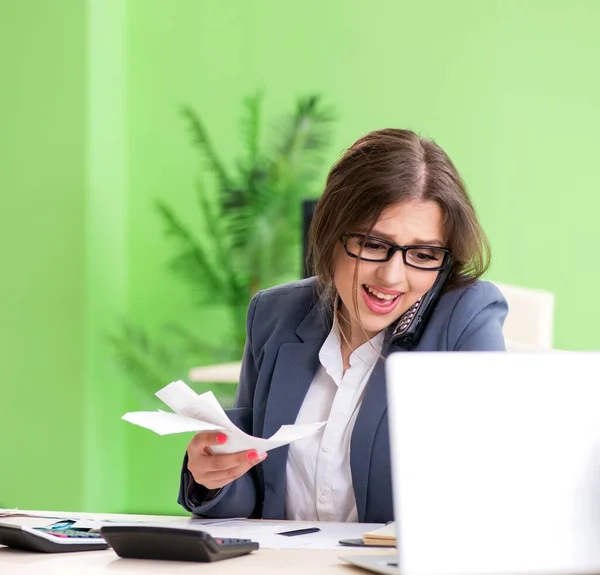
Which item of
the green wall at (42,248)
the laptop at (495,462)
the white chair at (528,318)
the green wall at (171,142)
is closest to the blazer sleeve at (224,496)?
the laptop at (495,462)

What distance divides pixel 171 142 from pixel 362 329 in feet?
10.3

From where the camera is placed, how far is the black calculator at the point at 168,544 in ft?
4.58

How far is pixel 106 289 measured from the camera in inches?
197

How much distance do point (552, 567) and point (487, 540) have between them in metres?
0.08

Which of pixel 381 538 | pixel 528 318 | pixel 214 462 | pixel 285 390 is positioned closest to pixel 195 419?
pixel 214 462

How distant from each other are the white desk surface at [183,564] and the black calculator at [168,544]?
0.03 feet

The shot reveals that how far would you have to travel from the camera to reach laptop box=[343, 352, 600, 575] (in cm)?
118

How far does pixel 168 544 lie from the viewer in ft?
4.64

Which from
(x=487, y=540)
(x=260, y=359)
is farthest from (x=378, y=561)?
(x=260, y=359)

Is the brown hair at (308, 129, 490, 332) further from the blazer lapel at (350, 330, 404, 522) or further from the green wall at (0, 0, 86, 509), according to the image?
the green wall at (0, 0, 86, 509)

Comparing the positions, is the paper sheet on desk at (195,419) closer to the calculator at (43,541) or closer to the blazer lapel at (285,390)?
the calculator at (43,541)

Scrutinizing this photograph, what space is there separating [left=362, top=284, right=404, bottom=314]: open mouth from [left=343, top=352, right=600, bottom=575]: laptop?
0.76 metres

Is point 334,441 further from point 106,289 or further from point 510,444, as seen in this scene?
point 106,289

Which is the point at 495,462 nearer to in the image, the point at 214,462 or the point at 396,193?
the point at 214,462
